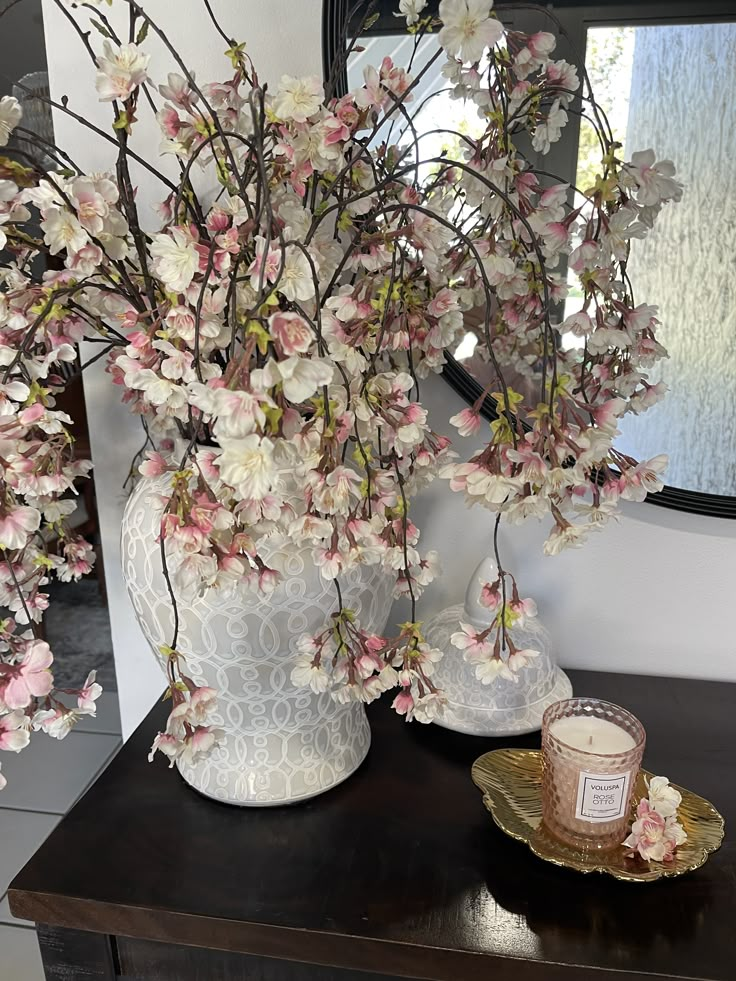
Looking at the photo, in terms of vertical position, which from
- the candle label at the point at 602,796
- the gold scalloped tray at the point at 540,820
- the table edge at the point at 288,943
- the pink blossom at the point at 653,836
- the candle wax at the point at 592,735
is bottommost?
the table edge at the point at 288,943

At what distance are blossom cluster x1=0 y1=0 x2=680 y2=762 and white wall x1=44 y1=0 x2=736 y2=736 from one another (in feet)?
0.97

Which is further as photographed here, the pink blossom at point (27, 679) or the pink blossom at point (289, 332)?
the pink blossom at point (27, 679)

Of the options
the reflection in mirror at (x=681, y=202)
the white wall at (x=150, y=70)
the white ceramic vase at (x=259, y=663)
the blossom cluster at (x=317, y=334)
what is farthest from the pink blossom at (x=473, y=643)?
the white wall at (x=150, y=70)

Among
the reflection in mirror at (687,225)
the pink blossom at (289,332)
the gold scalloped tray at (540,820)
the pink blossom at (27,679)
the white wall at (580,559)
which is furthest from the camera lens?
the white wall at (580,559)

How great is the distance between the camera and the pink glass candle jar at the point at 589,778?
0.76 metres

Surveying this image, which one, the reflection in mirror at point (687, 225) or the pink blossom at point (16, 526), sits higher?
the reflection in mirror at point (687, 225)

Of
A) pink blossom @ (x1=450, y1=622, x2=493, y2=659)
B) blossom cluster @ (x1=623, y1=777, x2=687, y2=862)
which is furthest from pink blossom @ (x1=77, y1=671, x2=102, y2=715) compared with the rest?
blossom cluster @ (x1=623, y1=777, x2=687, y2=862)

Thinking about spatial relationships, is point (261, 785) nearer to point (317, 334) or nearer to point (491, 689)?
point (491, 689)

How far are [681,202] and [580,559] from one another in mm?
438

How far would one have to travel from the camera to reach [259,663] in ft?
2.56

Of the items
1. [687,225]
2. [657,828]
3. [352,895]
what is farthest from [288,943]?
[687,225]

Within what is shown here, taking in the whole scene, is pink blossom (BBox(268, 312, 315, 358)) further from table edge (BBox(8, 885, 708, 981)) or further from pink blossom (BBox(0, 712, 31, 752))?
table edge (BBox(8, 885, 708, 981))

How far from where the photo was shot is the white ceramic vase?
0.76 m

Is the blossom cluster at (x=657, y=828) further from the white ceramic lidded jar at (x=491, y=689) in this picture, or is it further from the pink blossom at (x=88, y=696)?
the pink blossom at (x=88, y=696)
